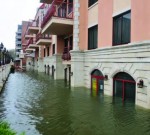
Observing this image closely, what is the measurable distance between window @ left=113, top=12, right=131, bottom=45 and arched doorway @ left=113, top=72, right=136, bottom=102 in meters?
2.04

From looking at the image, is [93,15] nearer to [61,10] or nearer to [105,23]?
[105,23]

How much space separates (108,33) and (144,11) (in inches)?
162

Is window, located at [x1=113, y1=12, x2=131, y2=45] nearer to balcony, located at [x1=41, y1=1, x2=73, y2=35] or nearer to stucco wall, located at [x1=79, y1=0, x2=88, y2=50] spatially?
stucco wall, located at [x1=79, y1=0, x2=88, y2=50]

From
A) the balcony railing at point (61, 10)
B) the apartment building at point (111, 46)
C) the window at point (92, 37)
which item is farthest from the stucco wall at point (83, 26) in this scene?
the balcony railing at point (61, 10)

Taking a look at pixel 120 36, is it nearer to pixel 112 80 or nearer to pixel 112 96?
pixel 112 80

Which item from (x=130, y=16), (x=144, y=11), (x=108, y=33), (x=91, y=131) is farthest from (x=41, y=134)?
(x=108, y=33)

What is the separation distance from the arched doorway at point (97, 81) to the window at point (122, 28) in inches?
123

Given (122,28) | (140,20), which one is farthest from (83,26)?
(140,20)

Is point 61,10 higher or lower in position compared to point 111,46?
higher

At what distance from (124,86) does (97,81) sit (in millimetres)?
3773

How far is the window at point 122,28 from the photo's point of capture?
12.9 meters

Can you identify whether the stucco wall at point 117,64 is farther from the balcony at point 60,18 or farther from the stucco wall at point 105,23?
the balcony at point 60,18

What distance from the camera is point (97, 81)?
16766 millimetres

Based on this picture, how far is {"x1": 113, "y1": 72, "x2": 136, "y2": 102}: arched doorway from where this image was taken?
41.1ft
